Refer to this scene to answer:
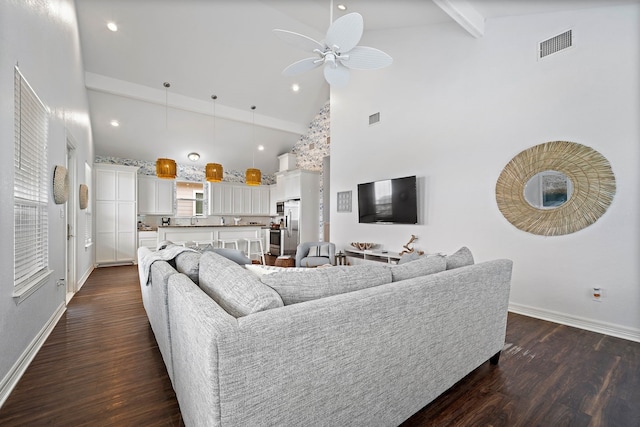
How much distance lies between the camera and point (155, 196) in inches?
298

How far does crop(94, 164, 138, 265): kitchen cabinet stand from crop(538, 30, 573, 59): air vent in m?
7.58

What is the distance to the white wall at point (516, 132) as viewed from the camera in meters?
2.68

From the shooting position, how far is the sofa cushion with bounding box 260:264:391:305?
4.16ft

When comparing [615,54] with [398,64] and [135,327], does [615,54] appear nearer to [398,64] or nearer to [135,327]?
[398,64]

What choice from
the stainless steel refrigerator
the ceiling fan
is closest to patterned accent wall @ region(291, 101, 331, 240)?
the stainless steel refrigerator

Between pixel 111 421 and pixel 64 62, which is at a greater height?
pixel 64 62

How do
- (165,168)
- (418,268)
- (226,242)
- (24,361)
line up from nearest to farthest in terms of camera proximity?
(418,268) < (24,361) < (165,168) < (226,242)

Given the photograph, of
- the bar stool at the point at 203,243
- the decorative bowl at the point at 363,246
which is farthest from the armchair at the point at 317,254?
the bar stool at the point at 203,243

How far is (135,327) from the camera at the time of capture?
9.27ft

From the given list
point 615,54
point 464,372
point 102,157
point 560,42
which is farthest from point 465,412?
point 102,157

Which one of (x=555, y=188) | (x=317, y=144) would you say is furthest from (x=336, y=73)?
(x=317, y=144)

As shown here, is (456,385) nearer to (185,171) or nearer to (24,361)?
(24,361)

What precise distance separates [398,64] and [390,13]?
75 cm

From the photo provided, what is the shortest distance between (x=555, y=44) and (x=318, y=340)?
397 centimetres
